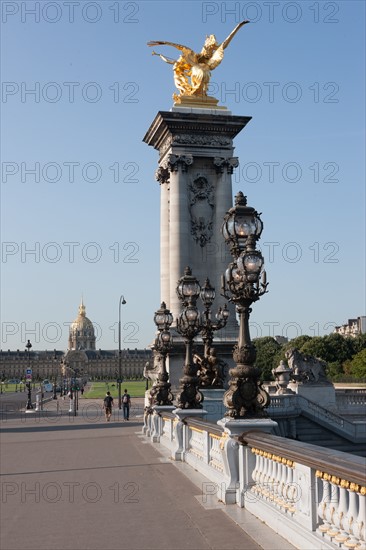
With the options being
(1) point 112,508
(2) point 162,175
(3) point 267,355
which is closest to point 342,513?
(1) point 112,508

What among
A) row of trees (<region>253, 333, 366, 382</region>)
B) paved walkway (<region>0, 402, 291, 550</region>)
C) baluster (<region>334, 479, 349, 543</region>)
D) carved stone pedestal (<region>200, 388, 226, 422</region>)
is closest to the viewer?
baluster (<region>334, 479, 349, 543</region>)

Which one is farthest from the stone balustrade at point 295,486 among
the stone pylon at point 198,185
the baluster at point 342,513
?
the stone pylon at point 198,185

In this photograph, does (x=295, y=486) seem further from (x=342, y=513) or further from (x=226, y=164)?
(x=226, y=164)

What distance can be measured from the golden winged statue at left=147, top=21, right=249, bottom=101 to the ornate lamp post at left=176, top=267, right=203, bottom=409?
93.9ft

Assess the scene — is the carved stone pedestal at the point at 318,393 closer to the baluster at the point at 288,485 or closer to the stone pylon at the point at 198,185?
the stone pylon at the point at 198,185

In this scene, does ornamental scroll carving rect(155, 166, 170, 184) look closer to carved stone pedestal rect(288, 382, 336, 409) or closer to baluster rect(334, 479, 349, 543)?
carved stone pedestal rect(288, 382, 336, 409)

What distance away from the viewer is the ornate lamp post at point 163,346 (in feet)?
90.6

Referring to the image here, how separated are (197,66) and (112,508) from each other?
41.2 metres

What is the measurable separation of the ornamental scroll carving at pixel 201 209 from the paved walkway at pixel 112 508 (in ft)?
83.3

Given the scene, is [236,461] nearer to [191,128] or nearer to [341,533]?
[341,533]

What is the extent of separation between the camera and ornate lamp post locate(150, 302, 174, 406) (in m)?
27.6

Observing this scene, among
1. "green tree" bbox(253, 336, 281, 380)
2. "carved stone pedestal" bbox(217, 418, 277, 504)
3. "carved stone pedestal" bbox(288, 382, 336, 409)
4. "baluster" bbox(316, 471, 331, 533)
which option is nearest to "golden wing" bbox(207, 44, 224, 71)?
"carved stone pedestal" bbox(288, 382, 336, 409)

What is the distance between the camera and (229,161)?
47500 millimetres

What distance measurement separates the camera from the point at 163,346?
27578 mm
